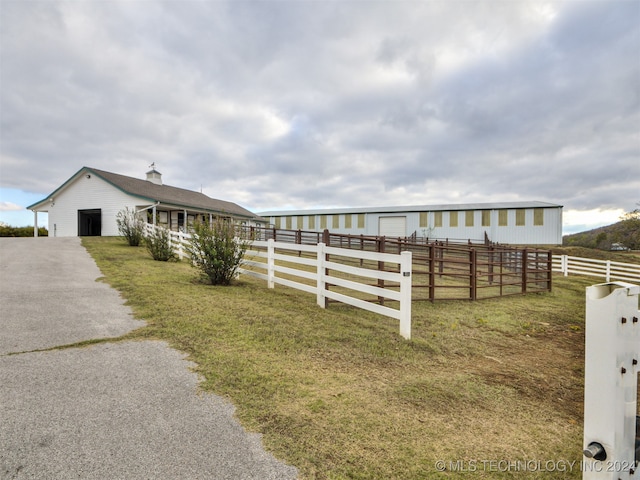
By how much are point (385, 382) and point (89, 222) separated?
2839 cm

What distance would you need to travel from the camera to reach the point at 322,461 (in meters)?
2.01

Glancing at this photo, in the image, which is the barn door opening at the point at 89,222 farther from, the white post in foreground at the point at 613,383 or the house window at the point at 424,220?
the white post in foreground at the point at 613,383

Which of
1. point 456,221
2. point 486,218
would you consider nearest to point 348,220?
point 456,221

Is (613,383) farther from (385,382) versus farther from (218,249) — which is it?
(218,249)

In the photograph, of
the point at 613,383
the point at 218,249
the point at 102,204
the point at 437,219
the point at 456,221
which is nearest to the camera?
the point at 613,383

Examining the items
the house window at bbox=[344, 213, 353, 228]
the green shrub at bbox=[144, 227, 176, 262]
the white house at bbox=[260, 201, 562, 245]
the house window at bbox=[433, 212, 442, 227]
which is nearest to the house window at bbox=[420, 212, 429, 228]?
the white house at bbox=[260, 201, 562, 245]

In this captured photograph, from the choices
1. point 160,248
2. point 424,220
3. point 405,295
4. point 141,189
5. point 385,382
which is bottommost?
point 385,382

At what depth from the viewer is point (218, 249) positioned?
25.2ft

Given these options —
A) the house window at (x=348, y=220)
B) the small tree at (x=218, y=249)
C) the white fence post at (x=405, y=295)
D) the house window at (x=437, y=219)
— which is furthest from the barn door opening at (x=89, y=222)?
the house window at (x=437, y=219)

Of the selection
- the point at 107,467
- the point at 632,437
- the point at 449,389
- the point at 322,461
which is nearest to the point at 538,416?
the point at 449,389

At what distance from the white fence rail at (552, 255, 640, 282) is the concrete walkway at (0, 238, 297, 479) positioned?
18131 millimetres

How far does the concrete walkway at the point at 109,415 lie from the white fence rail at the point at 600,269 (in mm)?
18131

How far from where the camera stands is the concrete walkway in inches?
75.0

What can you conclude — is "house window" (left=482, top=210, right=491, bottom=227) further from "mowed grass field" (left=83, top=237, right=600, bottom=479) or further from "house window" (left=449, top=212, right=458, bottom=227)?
"mowed grass field" (left=83, top=237, right=600, bottom=479)
